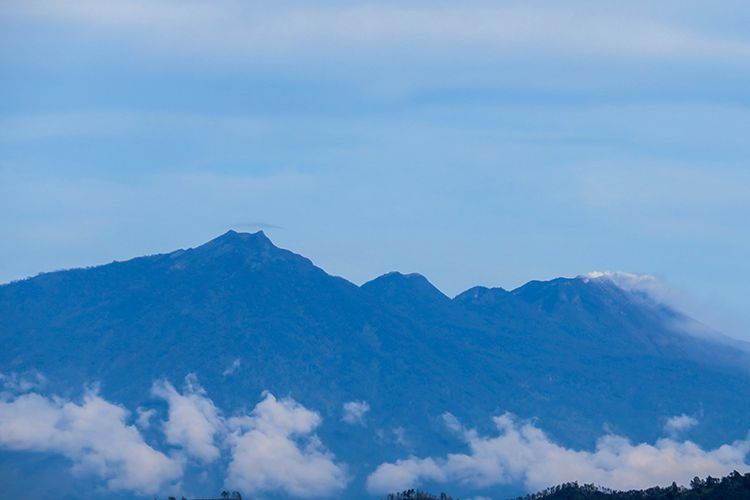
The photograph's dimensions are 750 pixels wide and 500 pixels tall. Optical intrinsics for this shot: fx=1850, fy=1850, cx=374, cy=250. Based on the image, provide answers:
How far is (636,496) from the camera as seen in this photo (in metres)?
144

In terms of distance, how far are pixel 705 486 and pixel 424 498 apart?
1417 inches

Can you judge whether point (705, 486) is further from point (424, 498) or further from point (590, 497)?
point (424, 498)

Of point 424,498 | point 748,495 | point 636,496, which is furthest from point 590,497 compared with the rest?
point 424,498

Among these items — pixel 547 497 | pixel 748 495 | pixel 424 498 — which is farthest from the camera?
pixel 424 498

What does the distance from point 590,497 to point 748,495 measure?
Result: 13.2m

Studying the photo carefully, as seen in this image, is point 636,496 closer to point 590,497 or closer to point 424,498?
point 590,497

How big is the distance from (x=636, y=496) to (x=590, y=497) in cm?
363

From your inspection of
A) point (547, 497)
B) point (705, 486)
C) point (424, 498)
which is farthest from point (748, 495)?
point (424, 498)

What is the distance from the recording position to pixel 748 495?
13762 cm

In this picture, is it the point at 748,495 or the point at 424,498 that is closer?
the point at 748,495

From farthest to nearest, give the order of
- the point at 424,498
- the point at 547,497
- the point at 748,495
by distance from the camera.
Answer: the point at 424,498, the point at 547,497, the point at 748,495

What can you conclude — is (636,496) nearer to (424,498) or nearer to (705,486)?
(705,486)

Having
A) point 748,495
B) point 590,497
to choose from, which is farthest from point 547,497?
point 748,495

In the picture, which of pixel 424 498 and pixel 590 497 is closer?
pixel 590 497
